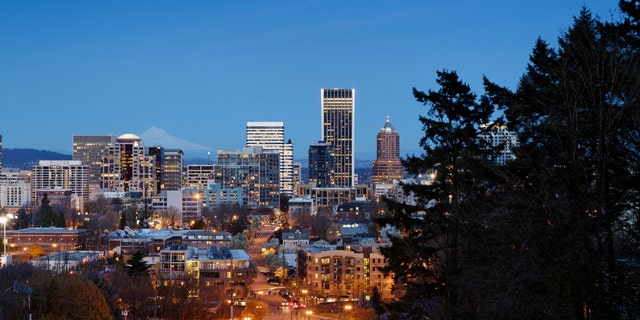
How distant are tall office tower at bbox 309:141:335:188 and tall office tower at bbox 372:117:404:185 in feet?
57.5

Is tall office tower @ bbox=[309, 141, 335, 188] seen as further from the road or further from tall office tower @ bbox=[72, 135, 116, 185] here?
the road

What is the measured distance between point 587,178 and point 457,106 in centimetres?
268

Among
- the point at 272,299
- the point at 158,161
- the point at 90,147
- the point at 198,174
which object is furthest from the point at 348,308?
the point at 90,147

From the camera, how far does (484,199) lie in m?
9.84

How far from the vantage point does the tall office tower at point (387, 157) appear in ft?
481

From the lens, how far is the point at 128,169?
125438 mm

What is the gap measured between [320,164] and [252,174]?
76.1 ft

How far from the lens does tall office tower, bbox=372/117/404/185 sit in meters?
147

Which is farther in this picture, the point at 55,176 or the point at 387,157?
the point at 387,157

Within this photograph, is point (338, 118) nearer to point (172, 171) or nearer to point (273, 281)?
point (172, 171)

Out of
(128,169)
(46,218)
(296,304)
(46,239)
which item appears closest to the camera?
(296,304)

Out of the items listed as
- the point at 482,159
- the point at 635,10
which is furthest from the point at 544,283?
the point at 635,10

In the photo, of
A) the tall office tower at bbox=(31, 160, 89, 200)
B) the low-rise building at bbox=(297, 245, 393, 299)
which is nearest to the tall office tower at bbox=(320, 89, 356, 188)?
the tall office tower at bbox=(31, 160, 89, 200)

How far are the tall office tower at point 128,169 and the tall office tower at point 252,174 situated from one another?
51.2ft
